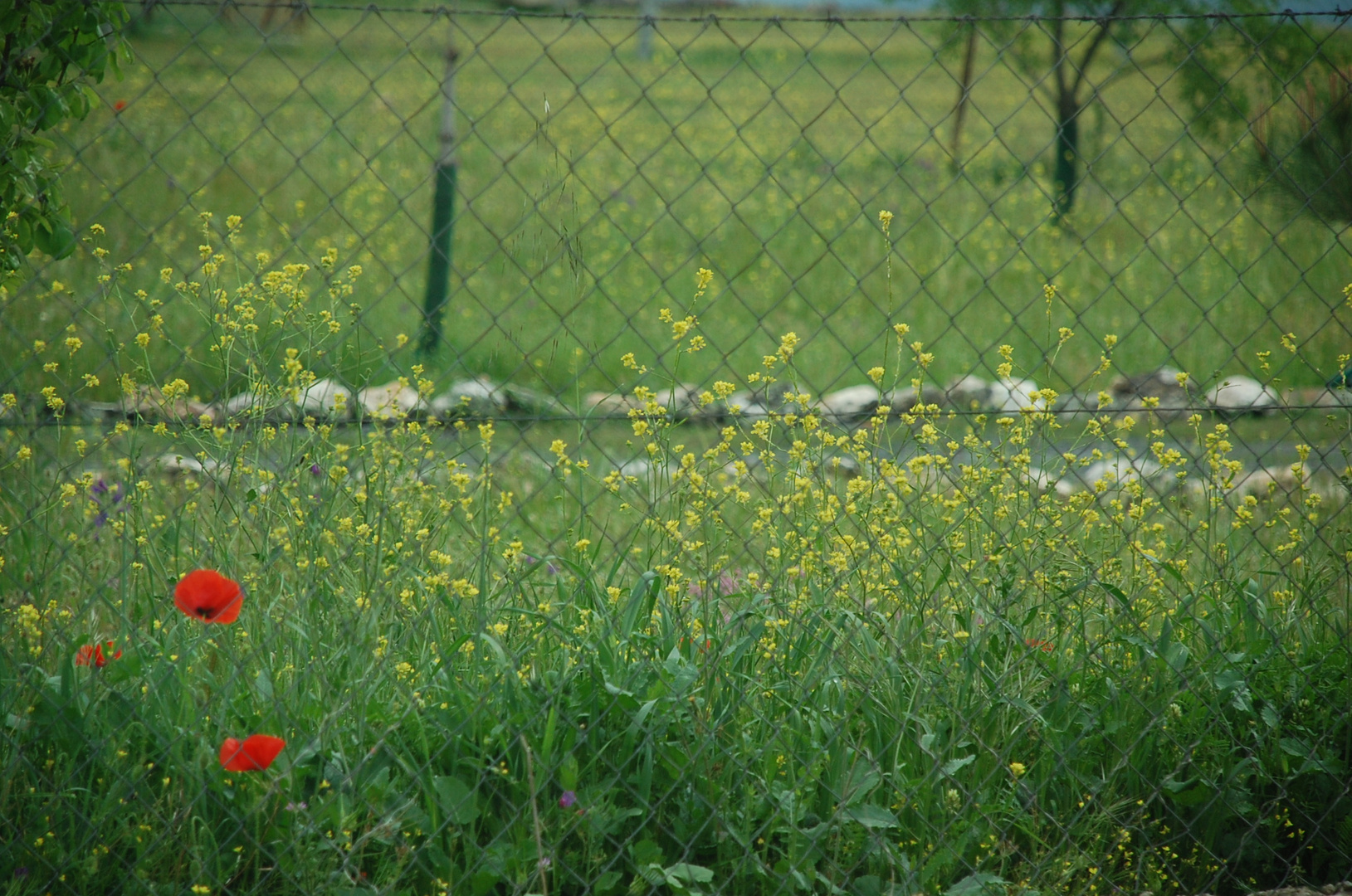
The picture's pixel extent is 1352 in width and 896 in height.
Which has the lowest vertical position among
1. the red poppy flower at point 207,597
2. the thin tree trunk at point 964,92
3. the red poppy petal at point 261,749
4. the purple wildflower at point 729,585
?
the purple wildflower at point 729,585

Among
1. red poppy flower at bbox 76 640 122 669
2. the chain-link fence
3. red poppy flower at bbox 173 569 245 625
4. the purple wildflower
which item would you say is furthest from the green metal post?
red poppy flower at bbox 173 569 245 625

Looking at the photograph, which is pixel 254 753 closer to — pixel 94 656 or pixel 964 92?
pixel 94 656

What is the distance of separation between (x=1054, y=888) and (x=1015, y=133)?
14.5 m

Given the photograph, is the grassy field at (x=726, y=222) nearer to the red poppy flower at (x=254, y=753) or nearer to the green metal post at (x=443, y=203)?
the green metal post at (x=443, y=203)

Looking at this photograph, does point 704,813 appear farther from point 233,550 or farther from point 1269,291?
point 1269,291

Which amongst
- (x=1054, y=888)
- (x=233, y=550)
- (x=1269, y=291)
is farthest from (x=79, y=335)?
(x=1269, y=291)

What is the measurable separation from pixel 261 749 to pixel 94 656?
0.46m

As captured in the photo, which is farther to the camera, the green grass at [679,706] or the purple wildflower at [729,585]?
the purple wildflower at [729,585]

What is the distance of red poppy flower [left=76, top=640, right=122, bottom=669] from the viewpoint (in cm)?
189

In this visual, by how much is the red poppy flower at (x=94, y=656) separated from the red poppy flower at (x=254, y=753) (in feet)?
1.29

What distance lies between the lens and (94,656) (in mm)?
1871

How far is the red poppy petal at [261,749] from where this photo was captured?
1648 mm

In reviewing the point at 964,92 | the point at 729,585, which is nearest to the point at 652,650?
the point at 729,585

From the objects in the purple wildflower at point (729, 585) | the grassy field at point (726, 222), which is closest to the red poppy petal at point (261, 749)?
the grassy field at point (726, 222)
